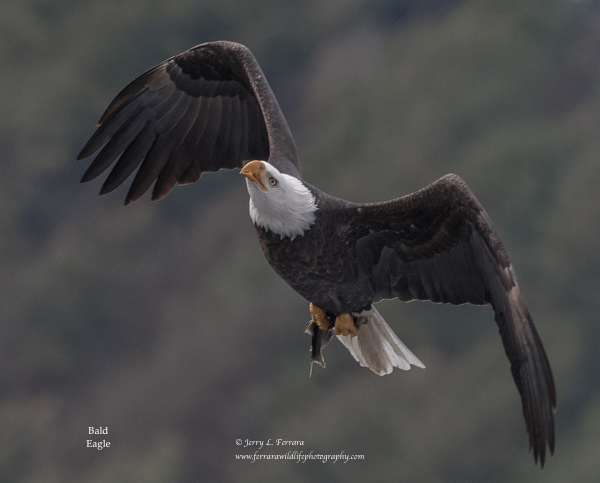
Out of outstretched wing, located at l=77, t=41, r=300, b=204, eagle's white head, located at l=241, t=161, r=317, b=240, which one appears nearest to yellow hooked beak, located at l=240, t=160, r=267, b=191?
eagle's white head, located at l=241, t=161, r=317, b=240

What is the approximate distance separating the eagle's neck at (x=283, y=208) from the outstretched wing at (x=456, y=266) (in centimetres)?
34

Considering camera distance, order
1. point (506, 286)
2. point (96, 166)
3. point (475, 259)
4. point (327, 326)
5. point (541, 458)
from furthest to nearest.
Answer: point (96, 166), point (327, 326), point (475, 259), point (506, 286), point (541, 458)

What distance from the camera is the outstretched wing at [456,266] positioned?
4055 millimetres

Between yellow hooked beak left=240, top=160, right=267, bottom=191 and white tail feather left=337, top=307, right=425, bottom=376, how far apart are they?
1412mm

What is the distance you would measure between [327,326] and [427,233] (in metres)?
0.85

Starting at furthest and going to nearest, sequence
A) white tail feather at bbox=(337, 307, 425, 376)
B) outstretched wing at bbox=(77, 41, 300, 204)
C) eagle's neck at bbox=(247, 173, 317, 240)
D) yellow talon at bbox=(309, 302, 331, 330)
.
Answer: outstretched wing at bbox=(77, 41, 300, 204) < white tail feather at bbox=(337, 307, 425, 376) < yellow talon at bbox=(309, 302, 331, 330) < eagle's neck at bbox=(247, 173, 317, 240)

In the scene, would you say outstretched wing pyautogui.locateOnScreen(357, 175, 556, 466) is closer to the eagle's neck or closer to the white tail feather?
the eagle's neck

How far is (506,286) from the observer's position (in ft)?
14.1

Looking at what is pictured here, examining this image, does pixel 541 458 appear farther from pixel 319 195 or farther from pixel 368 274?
pixel 319 195

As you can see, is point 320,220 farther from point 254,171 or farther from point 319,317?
point 319,317

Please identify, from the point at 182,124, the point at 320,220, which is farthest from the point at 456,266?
the point at 182,124

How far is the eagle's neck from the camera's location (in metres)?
4.30

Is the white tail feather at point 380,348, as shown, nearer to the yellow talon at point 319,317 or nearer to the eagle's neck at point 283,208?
the yellow talon at point 319,317

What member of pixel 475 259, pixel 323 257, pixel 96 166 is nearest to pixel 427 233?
pixel 475 259
